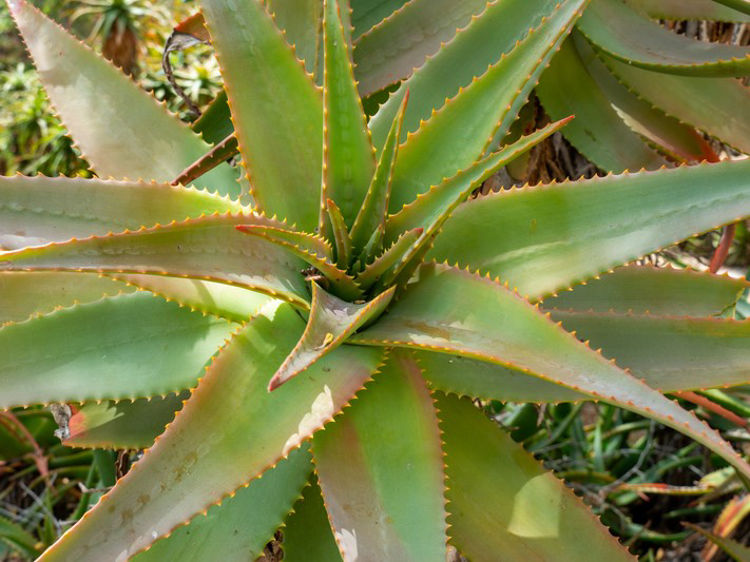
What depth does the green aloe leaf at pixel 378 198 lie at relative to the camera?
621mm

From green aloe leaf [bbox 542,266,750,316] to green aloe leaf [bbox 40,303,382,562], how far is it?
32 centimetres

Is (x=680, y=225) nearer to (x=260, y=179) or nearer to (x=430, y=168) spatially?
(x=430, y=168)

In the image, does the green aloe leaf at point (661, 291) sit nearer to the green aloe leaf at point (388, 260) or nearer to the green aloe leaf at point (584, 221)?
the green aloe leaf at point (584, 221)

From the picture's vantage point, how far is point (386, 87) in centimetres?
88

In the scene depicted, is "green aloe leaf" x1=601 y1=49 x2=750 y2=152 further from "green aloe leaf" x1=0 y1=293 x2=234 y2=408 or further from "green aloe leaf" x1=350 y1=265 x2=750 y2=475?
"green aloe leaf" x1=0 y1=293 x2=234 y2=408

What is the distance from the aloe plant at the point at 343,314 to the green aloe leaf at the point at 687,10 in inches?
14.1

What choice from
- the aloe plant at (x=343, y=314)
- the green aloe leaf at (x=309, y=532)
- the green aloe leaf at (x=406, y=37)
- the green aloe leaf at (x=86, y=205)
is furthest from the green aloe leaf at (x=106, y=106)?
the green aloe leaf at (x=309, y=532)

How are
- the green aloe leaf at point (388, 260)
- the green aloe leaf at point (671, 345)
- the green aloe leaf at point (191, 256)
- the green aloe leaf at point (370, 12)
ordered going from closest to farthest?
the green aloe leaf at point (191, 256) < the green aloe leaf at point (388, 260) < the green aloe leaf at point (671, 345) < the green aloe leaf at point (370, 12)

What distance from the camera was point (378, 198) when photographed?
2.20 ft

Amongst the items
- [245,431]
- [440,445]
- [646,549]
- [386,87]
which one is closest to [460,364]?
[440,445]

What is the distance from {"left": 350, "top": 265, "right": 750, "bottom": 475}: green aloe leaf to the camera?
0.55 metres

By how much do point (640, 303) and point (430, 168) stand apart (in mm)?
310

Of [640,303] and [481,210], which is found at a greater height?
[481,210]

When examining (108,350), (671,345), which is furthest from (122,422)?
(671,345)
